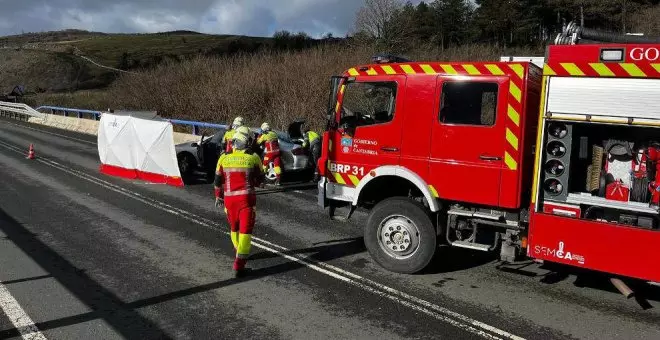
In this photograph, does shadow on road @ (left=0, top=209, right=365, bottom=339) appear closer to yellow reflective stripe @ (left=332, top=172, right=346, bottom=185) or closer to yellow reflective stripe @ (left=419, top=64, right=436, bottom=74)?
yellow reflective stripe @ (left=332, top=172, right=346, bottom=185)

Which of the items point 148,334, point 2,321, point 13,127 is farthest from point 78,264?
point 13,127

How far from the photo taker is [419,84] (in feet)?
20.8

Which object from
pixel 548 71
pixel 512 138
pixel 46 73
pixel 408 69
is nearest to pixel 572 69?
pixel 548 71

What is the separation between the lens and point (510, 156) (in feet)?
19.0

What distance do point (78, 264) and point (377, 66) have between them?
4.57m

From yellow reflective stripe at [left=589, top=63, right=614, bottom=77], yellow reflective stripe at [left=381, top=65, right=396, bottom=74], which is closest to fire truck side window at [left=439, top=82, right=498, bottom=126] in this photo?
yellow reflective stripe at [left=381, top=65, right=396, bottom=74]

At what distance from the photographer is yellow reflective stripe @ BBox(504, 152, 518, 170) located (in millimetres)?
5762

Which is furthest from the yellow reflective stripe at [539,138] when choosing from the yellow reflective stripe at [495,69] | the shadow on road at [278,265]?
the shadow on road at [278,265]

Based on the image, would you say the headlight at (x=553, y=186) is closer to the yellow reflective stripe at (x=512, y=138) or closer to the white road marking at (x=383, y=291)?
the yellow reflective stripe at (x=512, y=138)

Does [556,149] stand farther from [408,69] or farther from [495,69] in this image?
[408,69]

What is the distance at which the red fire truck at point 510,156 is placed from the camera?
514 cm

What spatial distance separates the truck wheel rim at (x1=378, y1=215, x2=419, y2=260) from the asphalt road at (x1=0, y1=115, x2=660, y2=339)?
0.29 metres

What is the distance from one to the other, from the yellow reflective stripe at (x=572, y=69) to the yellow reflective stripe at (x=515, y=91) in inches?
20.9

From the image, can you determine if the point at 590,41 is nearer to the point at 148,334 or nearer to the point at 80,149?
the point at 148,334
